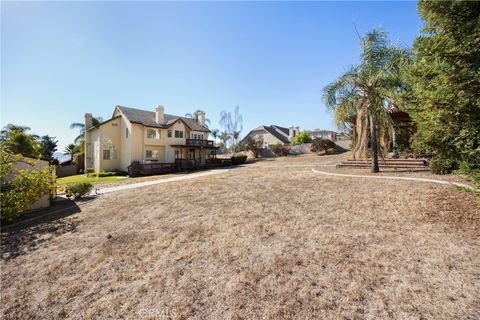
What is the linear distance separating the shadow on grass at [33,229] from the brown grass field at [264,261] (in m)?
0.08

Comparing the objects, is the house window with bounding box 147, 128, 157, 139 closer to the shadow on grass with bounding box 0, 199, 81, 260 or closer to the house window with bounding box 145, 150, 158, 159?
the house window with bounding box 145, 150, 158, 159

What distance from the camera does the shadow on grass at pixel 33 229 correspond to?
7200 mm

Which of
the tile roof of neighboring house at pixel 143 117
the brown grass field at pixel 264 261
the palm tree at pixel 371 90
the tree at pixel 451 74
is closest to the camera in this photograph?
the brown grass field at pixel 264 261

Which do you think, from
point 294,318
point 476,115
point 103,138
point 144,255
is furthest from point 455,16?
point 103,138

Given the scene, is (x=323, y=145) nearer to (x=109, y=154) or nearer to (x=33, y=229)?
(x=109, y=154)

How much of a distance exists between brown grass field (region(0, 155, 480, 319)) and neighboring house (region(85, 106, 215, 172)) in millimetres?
20491

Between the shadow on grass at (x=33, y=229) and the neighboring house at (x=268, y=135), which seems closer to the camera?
the shadow on grass at (x=33, y=229)

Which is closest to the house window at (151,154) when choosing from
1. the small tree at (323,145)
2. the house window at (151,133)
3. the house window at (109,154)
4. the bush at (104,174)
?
the house window at (151,133)

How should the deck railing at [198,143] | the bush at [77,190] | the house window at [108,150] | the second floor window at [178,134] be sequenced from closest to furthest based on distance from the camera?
the bush at [77,190] → the house window at [108,150] → the second floor window at [178,134] → the deck railing at [198,143]

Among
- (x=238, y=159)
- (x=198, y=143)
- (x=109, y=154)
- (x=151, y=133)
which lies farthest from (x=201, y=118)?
(x=109, y=154)

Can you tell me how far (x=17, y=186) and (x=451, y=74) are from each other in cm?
1583

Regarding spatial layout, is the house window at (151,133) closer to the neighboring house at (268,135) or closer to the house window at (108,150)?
the house window at (108,150)

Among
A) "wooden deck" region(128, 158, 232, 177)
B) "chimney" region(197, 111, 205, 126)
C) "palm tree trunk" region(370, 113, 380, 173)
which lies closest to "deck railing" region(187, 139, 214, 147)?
"wooden deck" region(128, 158, 232, 177)

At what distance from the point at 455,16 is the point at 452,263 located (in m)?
6.26
